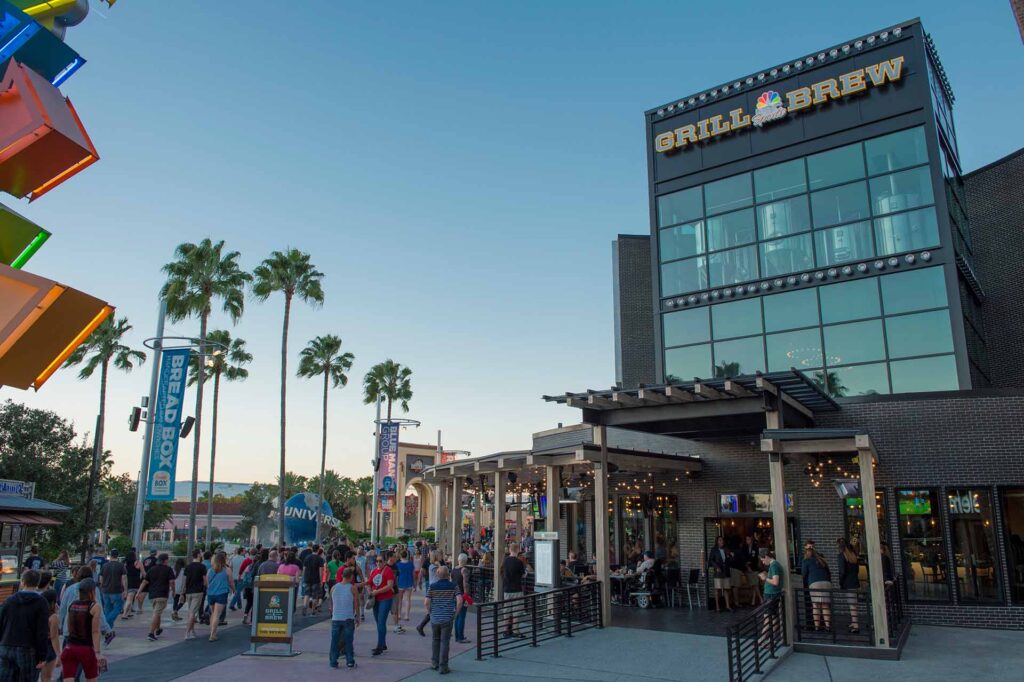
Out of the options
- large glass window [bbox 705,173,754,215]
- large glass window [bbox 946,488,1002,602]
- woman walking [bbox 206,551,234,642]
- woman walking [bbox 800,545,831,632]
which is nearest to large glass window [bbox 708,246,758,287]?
large glass window [bbox 705,173,754,215]

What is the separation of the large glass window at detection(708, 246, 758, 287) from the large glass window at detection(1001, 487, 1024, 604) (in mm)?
8317

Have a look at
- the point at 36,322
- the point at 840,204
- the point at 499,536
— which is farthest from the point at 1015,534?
the point at 36,322

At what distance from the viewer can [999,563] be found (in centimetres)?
1535

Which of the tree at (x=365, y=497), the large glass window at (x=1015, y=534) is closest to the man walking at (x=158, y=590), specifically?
the large glass window at (x=1015, y=534)

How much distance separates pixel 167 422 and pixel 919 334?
19061mm

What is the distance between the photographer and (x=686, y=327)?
866 inches

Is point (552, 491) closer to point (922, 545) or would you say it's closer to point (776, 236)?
point (922, 545)

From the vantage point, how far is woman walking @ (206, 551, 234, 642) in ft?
44.7

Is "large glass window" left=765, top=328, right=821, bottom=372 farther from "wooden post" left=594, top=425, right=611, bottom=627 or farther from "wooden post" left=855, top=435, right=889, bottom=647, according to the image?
"wooden post" left=855, top=435, right=889, bottom=647

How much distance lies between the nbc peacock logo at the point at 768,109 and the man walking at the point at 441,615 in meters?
16.9

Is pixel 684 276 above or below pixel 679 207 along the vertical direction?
below

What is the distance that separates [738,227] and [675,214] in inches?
84.8

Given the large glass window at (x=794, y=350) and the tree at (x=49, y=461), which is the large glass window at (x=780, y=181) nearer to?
the large glass window at (x=794, y=350)

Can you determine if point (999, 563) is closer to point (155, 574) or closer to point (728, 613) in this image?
point (728, 613)
